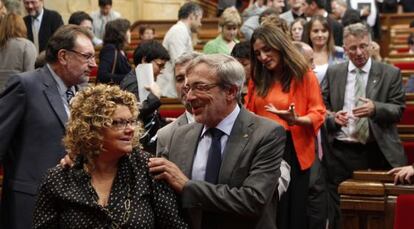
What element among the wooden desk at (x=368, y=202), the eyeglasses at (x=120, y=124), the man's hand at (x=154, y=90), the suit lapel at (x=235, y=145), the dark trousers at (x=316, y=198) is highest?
the eyeglasses at (x=120, y=124)

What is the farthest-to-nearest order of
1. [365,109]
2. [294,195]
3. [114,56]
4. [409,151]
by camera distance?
1. [114,56]
2. [409,151]
3. [365,109]
4. [294,195]

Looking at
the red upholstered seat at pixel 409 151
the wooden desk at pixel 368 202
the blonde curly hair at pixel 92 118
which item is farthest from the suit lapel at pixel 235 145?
the red upholstered seat at pixel 409 151

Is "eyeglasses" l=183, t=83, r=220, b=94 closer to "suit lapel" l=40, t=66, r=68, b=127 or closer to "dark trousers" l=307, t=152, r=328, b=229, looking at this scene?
"suit lapel" l=40, t=66, r=68, b=127

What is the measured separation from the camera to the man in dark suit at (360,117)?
5746mm

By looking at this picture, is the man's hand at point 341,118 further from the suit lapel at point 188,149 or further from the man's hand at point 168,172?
the man's hand at point 168,172

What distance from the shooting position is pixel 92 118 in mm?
3373

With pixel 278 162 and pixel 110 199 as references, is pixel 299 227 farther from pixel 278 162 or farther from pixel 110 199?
pixel 110 199

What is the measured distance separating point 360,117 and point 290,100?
77cm

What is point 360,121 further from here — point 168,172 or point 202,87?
point 168,172

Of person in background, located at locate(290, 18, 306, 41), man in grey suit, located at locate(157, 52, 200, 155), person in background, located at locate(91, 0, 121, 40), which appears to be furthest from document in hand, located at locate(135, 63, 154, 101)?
person in background, located at locate(91, 0, 121, 40)

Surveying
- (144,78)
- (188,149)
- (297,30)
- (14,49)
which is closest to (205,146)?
(188,149)

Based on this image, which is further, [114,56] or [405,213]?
[114,56]

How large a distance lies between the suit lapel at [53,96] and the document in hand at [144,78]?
1167mm

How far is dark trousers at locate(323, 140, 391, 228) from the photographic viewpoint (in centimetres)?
587
